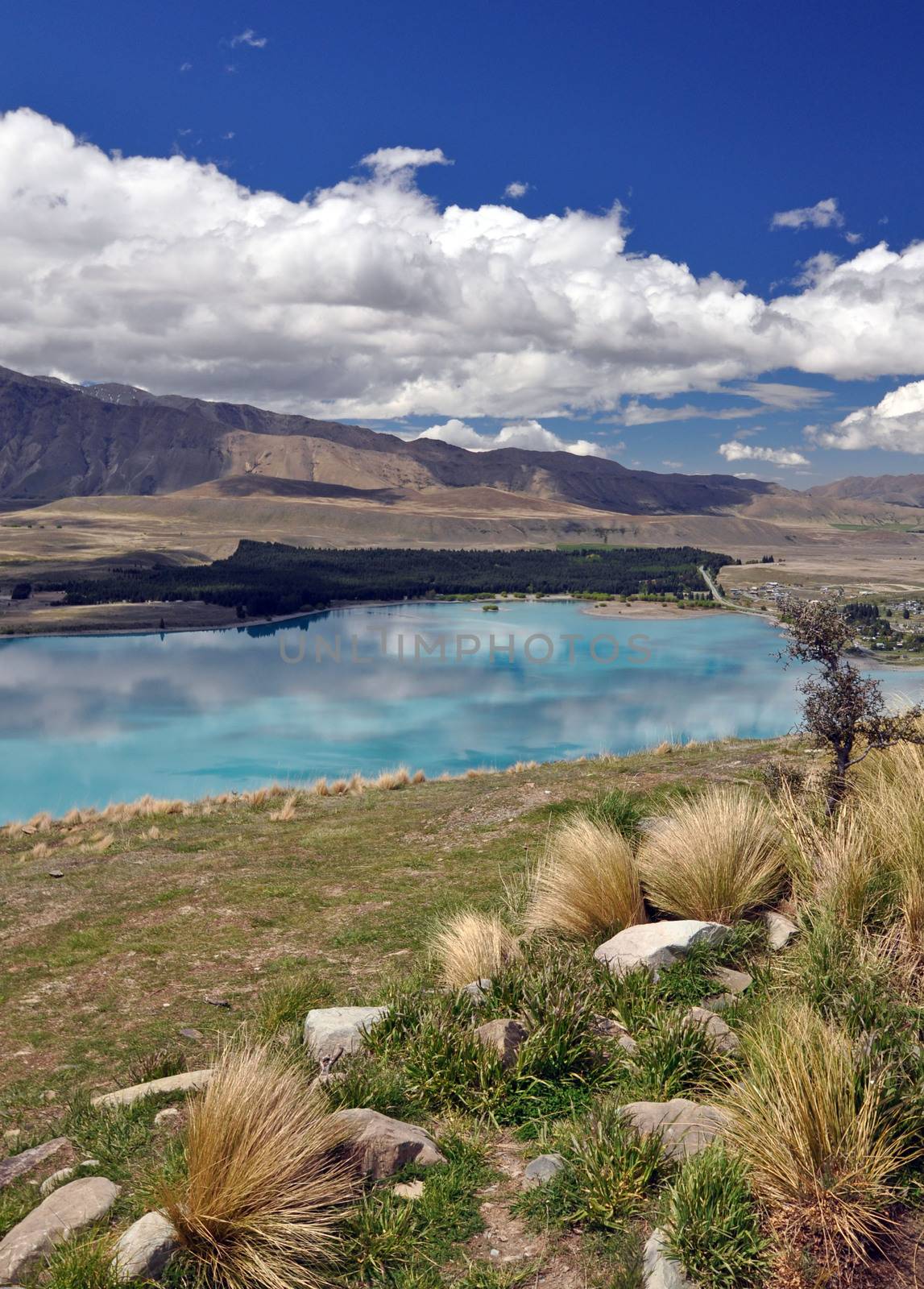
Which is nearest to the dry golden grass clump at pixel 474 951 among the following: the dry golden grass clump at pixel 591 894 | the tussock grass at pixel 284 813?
the dry golden grass clump at pixel 591 894

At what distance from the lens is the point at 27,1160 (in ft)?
17.5

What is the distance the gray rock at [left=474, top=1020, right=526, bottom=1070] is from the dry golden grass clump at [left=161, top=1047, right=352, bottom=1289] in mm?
1242

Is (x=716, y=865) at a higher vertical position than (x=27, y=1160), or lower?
higher

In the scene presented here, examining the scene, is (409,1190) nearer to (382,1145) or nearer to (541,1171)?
(382,1145)

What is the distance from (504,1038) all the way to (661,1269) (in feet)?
6.18

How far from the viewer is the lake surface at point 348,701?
44.4m

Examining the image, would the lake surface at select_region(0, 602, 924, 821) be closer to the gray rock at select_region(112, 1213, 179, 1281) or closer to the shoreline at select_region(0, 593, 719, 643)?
the shoreline at select_region(0, 593, 719, 643)

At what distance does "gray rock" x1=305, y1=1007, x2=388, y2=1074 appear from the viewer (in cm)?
572

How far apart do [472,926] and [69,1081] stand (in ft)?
10.8

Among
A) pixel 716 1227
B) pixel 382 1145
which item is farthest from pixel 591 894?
pixel 716 1227

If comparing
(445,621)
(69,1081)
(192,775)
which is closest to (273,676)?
(192,775)

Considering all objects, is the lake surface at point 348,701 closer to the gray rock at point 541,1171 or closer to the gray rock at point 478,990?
the gray rock at point 478,990

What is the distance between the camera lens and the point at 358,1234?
395cm

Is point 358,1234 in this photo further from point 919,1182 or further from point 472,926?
point 472,926
